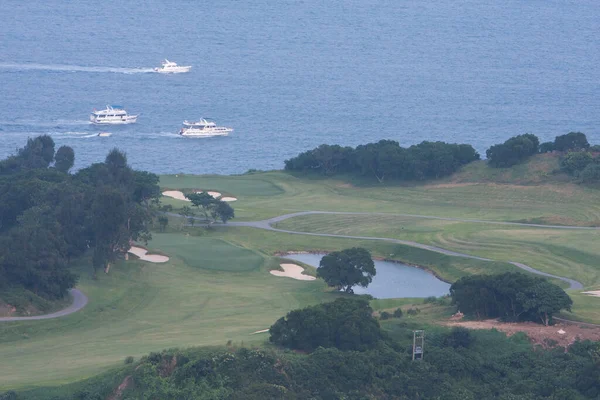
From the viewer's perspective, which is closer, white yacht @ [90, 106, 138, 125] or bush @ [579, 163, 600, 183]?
bush @ [579, 163, 600, 183]

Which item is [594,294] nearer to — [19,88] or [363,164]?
[363,164]

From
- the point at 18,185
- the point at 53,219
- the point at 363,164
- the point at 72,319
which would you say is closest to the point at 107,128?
the point at 363,164

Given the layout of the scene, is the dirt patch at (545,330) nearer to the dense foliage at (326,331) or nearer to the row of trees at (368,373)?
the row of trees at (368,373)

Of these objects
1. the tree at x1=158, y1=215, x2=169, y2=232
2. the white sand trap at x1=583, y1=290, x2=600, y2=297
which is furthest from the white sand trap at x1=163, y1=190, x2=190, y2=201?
the white sand trap at x1=583, y1=290, x2=600, y2=297

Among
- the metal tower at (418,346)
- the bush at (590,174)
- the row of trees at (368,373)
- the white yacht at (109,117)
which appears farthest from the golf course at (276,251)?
the white yacht at (109,117)

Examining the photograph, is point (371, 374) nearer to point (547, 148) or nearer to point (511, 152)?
point (511, 152)

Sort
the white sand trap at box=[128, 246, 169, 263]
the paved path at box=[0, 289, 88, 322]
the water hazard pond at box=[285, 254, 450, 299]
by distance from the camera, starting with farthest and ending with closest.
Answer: the white sand trap at box=[128, 246, 169, 263] < the water hazard pond at box=[285, 254, 450, 299] < the paved path at box=[0, 289, 88, 322]

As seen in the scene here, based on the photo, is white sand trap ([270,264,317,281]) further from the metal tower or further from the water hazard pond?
the metal tower
